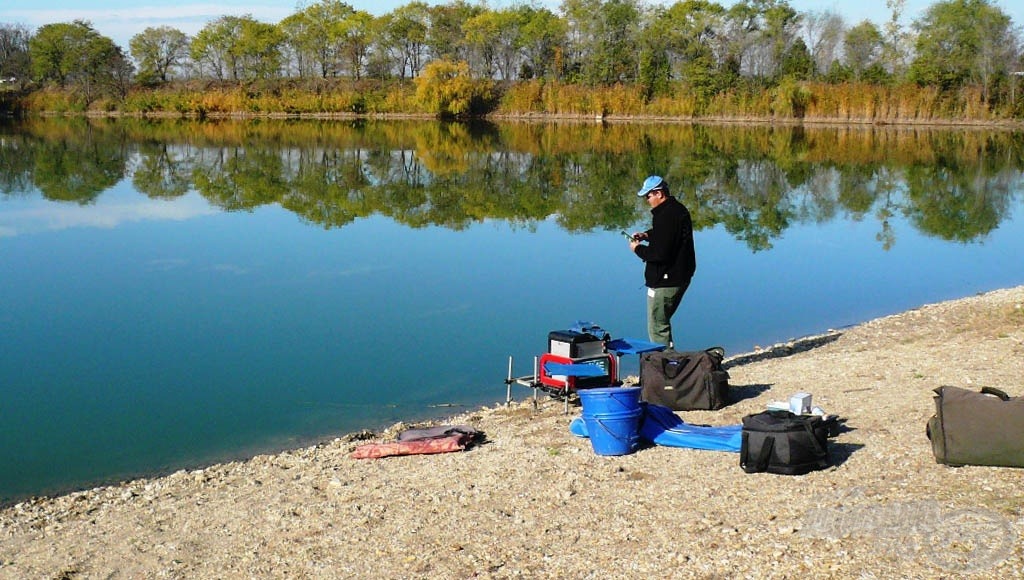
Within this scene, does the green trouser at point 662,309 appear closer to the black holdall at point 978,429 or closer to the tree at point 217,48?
the black holdall at point 978,429

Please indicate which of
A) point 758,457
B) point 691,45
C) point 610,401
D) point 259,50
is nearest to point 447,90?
point 691,45

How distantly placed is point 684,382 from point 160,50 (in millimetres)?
70296

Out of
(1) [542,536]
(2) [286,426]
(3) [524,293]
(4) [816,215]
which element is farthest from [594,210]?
(1) [542,536]

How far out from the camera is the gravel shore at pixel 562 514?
4332 mm

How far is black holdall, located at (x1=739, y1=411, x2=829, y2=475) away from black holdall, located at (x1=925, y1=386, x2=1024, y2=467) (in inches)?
23.0

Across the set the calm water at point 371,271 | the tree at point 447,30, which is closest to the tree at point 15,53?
the tree at point 447,30

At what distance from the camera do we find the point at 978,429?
5.03 m

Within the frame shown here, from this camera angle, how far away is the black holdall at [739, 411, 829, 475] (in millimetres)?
5242

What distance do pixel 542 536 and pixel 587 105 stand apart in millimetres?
52452

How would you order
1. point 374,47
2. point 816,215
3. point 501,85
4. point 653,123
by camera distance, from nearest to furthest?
point 816,215 < point 653,123 < point 501,85 < point 374,47

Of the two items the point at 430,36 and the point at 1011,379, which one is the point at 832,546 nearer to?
the point at 1011,379

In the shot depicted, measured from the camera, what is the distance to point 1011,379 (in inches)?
277

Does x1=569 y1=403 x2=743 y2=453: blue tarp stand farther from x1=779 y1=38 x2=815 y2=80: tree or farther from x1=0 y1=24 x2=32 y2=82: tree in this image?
x1=0 y1=24 x2=32 y2=82: tree

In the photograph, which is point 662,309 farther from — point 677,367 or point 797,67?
point 797,67
